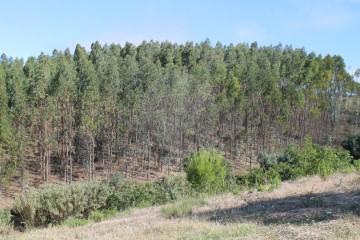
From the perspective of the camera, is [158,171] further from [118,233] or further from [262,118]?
[118,233]

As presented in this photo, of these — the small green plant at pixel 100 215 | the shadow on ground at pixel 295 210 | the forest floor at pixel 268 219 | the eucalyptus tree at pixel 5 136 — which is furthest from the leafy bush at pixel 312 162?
the eucalyptus tree at pixel 5 136

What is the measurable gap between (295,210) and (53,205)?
541 inches

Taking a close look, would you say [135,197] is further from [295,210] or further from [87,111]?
[87,111]

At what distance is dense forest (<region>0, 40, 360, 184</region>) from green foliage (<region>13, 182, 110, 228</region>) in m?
21.0

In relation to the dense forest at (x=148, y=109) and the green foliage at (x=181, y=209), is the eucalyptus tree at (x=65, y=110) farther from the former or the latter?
the green foliage at (x=181, y=209)

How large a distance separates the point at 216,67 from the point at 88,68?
23.9 metres

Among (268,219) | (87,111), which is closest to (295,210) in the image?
(268,219)

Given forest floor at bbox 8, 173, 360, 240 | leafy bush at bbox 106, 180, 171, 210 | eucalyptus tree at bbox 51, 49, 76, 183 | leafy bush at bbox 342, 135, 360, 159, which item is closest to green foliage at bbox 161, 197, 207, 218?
forest floor at bbox 8, 173, 360, 240

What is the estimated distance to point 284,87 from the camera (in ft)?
222

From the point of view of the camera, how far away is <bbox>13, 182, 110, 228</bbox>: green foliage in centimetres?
1956

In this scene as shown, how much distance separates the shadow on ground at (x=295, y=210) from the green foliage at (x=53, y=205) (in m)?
10.8

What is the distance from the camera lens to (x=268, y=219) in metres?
8.60

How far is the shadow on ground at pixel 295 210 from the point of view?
8.29 m

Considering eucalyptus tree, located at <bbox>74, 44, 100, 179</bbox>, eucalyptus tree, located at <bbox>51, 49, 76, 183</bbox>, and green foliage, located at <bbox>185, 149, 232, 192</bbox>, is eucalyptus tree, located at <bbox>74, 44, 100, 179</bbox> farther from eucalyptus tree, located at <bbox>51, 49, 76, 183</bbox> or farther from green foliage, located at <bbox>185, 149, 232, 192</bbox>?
green foliage, located at <bbox>185, 149, 232, 192</bbox>
